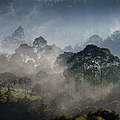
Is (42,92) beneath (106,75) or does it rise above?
beneath

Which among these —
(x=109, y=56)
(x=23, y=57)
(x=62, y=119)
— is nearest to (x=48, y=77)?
(x=109, y=56)

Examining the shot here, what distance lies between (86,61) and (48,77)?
2244 centimetres

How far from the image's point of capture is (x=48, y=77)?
76.8 metres

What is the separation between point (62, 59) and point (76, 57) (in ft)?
97.4

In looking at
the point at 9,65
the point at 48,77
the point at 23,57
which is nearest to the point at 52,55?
the point at 23,57

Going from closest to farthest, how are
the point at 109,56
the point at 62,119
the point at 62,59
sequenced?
1. the point at 62,119
2. the point at 109,56
3. the point at 62,59

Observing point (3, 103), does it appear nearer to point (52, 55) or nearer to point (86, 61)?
point (86, 61)

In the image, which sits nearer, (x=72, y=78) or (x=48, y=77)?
(x=72, y=78)

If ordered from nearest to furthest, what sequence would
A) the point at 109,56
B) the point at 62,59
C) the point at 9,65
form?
1. the point at 109,56
2. the point at 62,59
3. the point at 9,65

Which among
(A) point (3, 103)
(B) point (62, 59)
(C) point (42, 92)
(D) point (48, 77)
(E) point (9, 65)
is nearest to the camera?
(A) point (3, 103)

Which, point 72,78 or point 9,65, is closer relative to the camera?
point 72,78

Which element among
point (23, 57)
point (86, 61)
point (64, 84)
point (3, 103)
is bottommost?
point (3, 103)

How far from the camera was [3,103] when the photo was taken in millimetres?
54188

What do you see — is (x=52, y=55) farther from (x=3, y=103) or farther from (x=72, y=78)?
(x=3, y=103)
